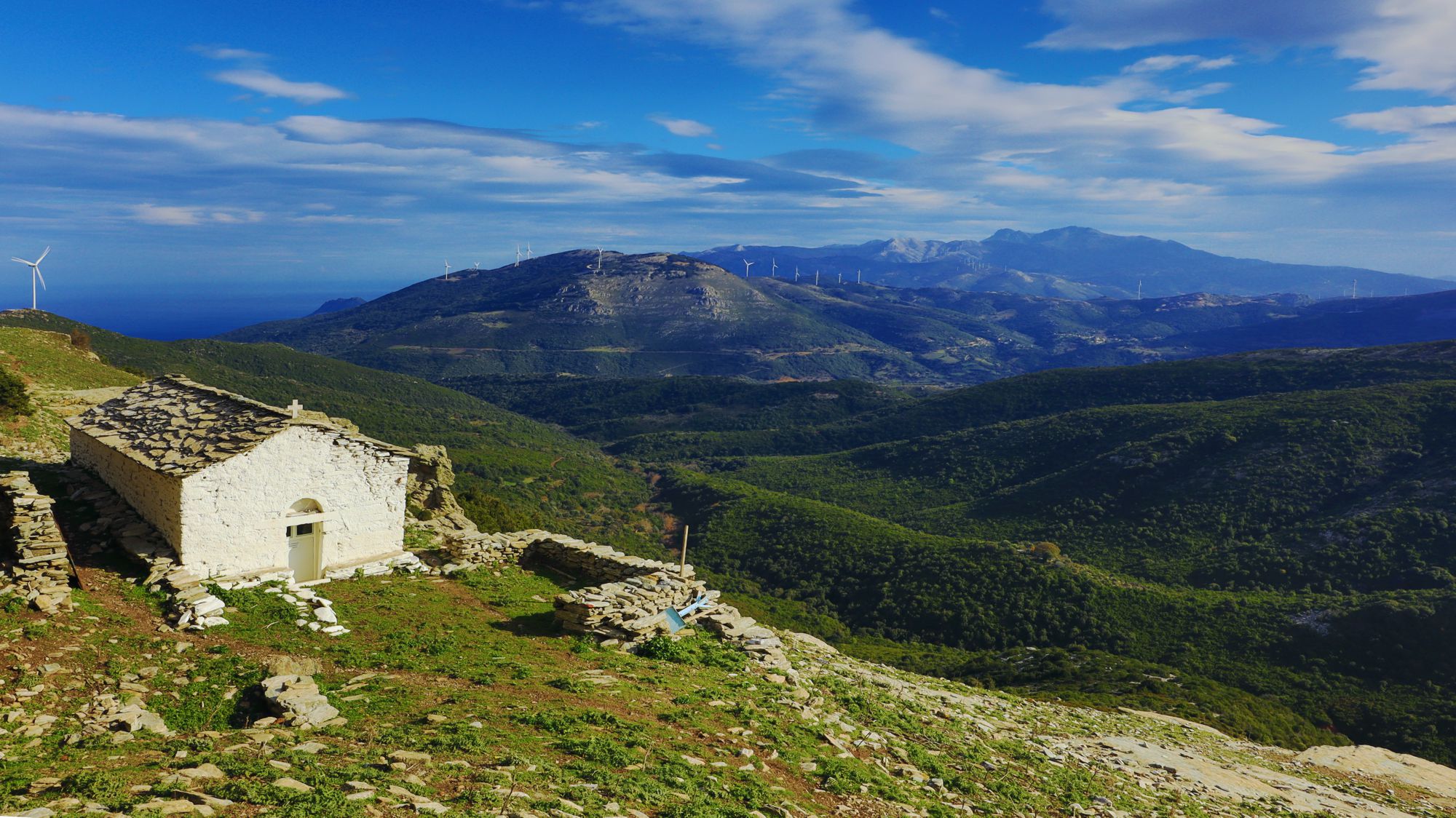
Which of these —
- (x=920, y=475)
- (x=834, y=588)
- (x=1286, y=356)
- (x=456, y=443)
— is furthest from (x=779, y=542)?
(x=1286, y=356)

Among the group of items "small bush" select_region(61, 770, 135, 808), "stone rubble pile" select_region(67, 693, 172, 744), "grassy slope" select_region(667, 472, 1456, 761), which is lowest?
"grassy slope" select_region(667, 472, 1456, 761)

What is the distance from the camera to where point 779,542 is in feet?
215

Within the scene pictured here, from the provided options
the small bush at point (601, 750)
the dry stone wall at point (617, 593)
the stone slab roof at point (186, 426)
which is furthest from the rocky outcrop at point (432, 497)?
the small bush at point (601, 750)

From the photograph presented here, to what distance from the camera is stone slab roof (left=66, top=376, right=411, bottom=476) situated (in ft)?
59.8

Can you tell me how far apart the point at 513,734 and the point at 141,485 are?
13650mm

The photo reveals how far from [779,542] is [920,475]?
29029 mm

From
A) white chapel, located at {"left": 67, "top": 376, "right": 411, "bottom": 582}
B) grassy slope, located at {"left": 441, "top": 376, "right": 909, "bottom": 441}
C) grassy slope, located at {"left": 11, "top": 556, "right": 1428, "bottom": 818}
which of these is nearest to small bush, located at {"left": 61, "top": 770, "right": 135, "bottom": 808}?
grassy slope, located at {"left": 11, "top": 556, "right": 1428, "bottom": 818}

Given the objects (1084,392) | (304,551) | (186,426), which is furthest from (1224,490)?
(186,426)

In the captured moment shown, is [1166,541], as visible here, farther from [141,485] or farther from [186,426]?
[141,485]

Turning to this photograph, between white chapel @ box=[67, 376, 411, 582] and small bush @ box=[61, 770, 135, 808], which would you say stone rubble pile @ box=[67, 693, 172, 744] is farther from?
white chapel @ box=[67, 376, 411, 582]

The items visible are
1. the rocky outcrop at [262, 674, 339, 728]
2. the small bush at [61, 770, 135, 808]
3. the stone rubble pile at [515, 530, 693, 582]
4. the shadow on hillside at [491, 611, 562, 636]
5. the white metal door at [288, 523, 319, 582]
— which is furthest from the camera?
the stone rubble pile at [515, 530, 693, 582]

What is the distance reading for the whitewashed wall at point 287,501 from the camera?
17609 millimetres

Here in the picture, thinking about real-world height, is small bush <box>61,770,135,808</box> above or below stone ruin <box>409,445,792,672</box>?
above

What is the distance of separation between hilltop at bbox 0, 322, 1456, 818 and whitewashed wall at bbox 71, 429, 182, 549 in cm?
110
